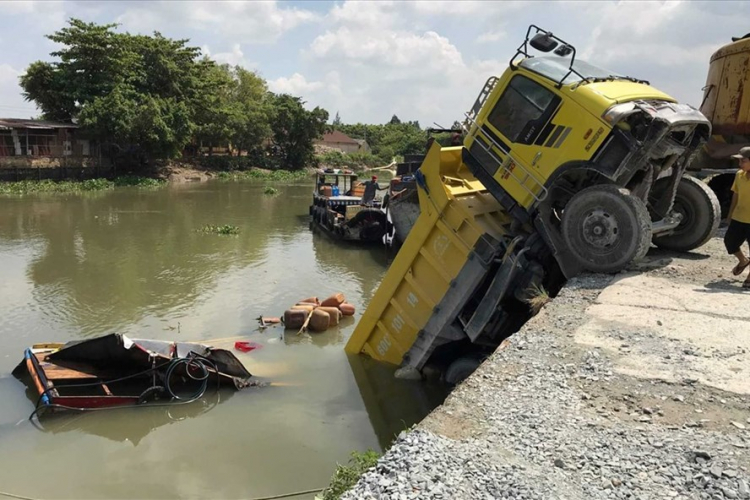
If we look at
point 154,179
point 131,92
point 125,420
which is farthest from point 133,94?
point 125,420

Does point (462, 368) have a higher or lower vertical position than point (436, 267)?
lower

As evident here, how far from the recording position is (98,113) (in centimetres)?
3625

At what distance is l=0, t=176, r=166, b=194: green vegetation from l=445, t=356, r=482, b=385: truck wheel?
32919 mm

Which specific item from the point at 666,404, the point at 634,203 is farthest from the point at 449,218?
the point at 666,404

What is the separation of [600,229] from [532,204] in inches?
32.5

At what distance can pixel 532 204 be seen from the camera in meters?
6.81

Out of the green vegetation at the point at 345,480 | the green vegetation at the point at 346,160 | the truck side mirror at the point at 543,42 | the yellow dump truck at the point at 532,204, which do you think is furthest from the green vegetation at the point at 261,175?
the green vegetation at the point at 345,480

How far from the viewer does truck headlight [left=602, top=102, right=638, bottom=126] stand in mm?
6008

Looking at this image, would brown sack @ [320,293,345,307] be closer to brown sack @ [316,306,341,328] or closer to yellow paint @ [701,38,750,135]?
brown sack @ [316,306,341,328]

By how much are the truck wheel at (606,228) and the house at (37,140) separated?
39706mm

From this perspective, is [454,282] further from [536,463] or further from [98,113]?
[98,113]

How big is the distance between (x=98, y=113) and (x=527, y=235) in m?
36.0

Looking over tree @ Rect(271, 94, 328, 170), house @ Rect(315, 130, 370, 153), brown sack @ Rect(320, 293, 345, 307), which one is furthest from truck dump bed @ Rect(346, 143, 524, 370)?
house @ Rect(315, 130, 370, 153)

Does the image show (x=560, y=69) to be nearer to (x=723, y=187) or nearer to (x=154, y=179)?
(x=723, y=187)
